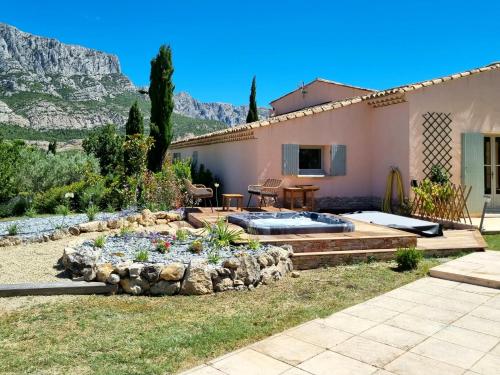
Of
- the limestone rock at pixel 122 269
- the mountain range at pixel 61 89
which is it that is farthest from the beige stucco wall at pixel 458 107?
the mountain range at pixel 61 89

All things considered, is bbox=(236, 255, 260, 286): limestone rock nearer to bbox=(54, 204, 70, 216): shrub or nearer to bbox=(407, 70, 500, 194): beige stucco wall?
bbox=(54, 204, 70, 216): shrub

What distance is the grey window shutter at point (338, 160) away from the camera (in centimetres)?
1464

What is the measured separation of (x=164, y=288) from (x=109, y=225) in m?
5.12

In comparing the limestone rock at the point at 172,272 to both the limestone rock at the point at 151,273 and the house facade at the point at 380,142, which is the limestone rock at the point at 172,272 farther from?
the house facade at the point at 380,142

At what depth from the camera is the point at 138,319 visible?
501 cm

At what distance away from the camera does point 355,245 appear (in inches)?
316

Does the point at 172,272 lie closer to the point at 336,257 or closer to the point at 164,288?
the point at 164,288

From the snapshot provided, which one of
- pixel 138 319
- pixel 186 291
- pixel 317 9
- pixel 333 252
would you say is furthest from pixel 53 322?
pixel 317 9

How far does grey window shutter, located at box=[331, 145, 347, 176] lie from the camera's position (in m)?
14.6

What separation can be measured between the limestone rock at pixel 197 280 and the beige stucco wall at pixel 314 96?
14.9 metres

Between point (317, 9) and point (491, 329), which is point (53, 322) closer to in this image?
point (491, 329)

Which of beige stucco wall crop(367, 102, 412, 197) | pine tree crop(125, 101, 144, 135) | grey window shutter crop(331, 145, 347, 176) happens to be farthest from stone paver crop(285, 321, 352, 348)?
pine tree crop(125, 101, 144, 135)

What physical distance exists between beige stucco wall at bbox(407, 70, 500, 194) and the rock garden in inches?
313

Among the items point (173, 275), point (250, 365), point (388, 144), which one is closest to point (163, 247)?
point (173, 275)
